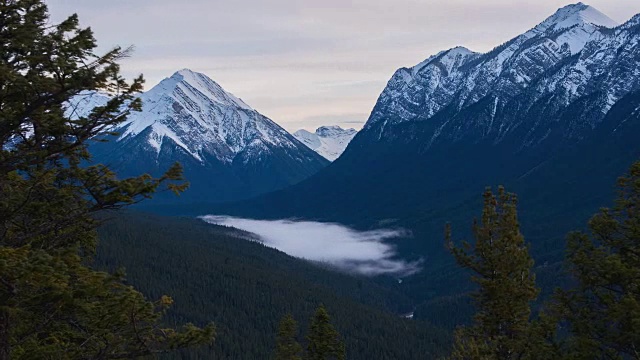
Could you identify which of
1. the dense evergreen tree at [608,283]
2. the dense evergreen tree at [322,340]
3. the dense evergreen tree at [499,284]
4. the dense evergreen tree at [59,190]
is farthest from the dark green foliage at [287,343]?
the dense evergreen tree at [59,190]

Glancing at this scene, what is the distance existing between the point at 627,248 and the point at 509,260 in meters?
6.04

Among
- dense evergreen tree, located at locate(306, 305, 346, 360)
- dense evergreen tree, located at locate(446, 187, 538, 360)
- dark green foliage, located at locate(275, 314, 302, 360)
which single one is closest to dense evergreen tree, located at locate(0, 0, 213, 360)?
dense evergreen tree, located at locate(446, 187, 538, 360)

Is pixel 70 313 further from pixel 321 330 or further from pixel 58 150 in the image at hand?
pixel 321 330

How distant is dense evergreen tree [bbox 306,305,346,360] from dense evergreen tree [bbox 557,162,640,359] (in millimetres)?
25363

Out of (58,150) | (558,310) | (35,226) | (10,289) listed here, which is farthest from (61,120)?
(558,310)

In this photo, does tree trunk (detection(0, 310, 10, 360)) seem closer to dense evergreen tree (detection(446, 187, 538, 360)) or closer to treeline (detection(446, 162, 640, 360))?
treeline (detection(446, 162, 640, 360))

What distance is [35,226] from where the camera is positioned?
47.7 feet

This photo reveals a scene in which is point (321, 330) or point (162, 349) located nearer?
point (162, 349)

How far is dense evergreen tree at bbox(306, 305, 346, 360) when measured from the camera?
4378cm

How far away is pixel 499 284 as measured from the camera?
25.0 meters

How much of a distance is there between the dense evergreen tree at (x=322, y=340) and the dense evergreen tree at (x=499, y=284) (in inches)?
743

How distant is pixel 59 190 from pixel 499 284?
18.1 meters

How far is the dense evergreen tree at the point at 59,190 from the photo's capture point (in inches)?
497

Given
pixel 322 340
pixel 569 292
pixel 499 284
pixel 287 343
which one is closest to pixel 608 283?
pixel 569 292
